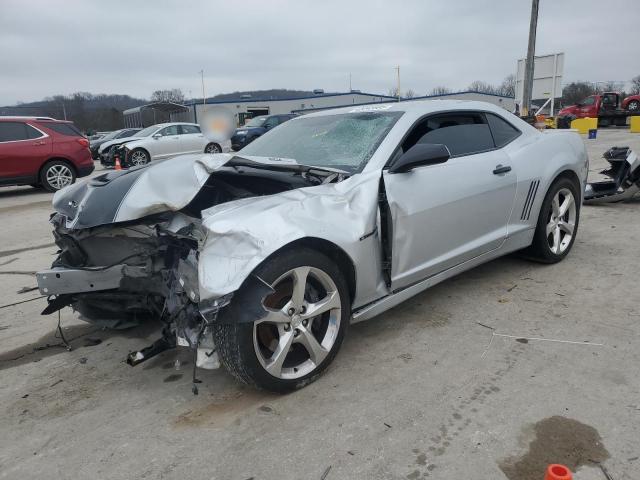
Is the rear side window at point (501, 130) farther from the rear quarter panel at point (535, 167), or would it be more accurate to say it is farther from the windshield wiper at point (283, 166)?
the windshield wiper at point (283, 166)

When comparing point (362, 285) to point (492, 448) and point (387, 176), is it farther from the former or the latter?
point (492, 448)

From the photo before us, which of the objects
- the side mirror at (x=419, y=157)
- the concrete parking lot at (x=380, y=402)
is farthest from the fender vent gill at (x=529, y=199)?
the side mirror at (x=419, y=157)

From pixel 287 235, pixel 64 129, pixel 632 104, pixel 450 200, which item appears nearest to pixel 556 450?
pixel 287 235

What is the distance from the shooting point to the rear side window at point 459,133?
11.5 ft

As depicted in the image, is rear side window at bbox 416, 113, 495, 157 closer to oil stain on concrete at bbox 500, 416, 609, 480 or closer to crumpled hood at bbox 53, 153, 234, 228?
crumpled hood at bbox 53, 153, 234, 228

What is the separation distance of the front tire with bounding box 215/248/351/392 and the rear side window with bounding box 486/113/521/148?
2.12m

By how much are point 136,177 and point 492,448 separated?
2386 mm

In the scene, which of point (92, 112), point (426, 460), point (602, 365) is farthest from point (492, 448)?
point (92, 112)

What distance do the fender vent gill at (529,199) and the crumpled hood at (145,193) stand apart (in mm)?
2470

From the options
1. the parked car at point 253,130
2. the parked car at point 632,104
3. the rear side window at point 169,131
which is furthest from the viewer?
the parked car at point 632,104

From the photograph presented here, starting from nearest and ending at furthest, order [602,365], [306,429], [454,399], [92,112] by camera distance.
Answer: [306,429], [454,399], [602,365], [92,112]

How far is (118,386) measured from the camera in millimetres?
2807

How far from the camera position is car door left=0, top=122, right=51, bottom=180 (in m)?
10.6

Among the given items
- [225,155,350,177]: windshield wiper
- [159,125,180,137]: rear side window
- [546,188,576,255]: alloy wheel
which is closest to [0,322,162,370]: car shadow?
[225,155,350,177]: windshield wiper
